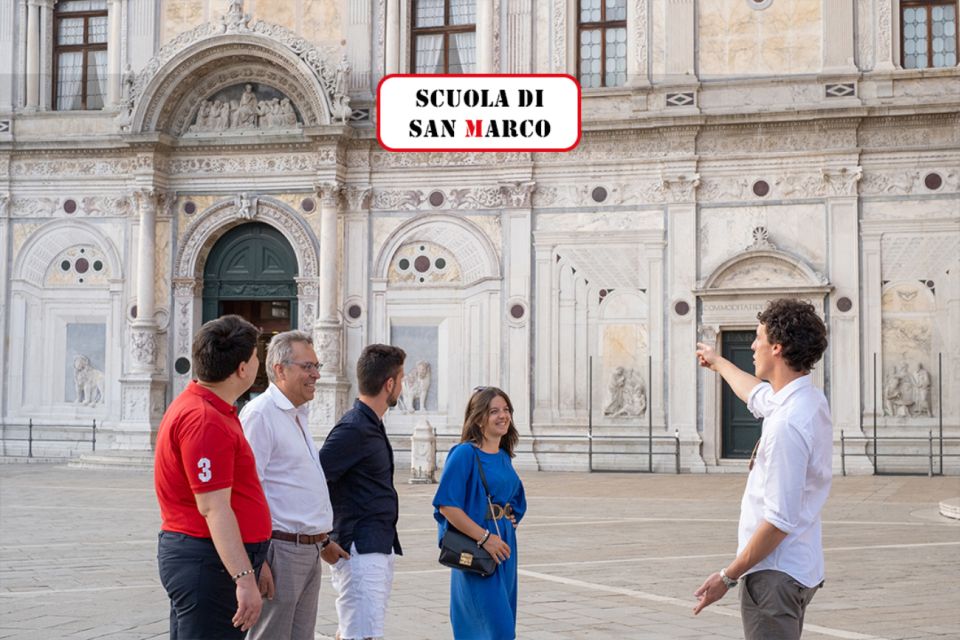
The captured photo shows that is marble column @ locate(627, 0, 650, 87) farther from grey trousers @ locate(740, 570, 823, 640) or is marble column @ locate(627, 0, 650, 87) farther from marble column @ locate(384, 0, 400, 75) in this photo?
grey trousers @ locate(740, 570, 823, 640)

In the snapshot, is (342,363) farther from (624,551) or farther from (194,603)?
(194,603)

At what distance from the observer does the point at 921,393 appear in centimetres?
2259

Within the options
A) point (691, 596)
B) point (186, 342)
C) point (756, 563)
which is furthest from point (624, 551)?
point (186, 342)

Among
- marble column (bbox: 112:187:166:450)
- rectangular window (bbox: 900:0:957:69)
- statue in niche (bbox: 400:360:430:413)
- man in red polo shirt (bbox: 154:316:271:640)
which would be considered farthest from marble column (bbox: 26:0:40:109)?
man in red polo shirt (bbox: 154:316:271:640)

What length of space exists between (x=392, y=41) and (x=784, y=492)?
22.1 m

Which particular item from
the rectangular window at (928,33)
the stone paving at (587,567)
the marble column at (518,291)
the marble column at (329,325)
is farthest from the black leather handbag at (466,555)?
the rectangular window at (928,33)

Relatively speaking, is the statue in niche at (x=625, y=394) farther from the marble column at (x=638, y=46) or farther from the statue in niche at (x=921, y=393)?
the marble column at (x=638, y=46)

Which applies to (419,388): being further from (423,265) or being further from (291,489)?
(291,489)

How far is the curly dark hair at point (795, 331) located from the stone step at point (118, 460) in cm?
2058

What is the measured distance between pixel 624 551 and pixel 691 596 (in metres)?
2.74

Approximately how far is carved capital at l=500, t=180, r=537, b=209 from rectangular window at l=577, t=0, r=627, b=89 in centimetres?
233

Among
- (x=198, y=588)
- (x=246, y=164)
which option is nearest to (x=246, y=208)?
(x=246, y=164)

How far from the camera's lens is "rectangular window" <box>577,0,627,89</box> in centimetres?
2488

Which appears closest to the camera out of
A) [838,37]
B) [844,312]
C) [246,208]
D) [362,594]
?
[362,594]
